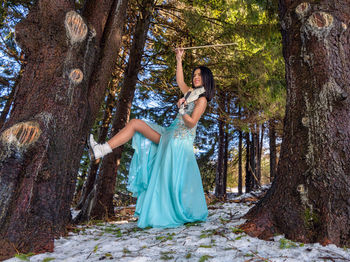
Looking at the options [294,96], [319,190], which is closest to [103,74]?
[294,96]

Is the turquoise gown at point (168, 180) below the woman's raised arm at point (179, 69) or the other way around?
below

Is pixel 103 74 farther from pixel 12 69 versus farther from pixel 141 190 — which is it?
pixel 12 69

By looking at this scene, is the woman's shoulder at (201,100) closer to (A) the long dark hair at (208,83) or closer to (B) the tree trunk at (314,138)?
(A) the long dark hair at (208,83)

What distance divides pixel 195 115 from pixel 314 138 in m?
1.39

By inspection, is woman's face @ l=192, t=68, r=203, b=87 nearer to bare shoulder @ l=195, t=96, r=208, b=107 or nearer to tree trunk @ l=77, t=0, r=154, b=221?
bare shoulder @ l=195, t=96, r=208, b=107

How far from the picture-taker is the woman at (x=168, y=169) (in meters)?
3.00

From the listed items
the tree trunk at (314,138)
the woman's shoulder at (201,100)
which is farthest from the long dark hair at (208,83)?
the tree trunk at (314,138)

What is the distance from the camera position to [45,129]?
6.87ft

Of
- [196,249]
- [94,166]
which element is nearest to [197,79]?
[196,249]

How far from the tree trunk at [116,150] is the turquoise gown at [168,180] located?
149cm

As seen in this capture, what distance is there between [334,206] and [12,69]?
940cm

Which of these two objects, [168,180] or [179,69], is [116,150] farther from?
[179,69]

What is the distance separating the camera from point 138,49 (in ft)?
17.6

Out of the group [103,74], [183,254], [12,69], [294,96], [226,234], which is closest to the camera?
[183,254]
